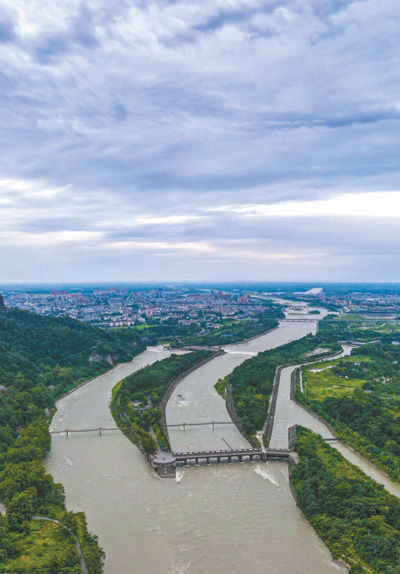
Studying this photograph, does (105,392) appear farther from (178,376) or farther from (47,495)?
(47,495)

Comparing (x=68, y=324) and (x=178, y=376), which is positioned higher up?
(x=68, y=324)

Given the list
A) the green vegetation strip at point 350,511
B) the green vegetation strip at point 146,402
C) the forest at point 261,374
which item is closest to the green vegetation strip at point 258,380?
the forest at point 261,374

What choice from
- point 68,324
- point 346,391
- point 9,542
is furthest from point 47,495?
point 68,324

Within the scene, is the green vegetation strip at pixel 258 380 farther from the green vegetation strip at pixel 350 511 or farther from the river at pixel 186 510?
the green vegetation strip at pixel 350 511

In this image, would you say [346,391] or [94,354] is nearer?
[346,391]

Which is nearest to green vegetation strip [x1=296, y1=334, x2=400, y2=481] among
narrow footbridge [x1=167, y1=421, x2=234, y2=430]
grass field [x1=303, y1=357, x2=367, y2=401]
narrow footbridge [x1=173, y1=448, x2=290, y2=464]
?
grass field [x1=303, y1=357, x2=367, y2=401]
